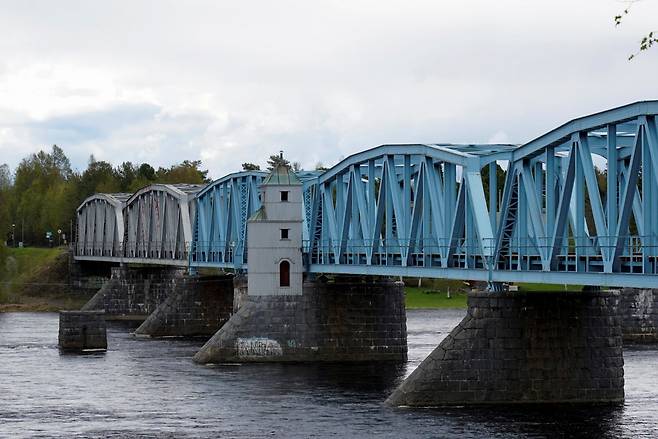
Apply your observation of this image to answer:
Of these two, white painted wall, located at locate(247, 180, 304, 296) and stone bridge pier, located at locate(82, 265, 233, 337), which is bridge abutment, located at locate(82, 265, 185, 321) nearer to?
stone bridge pier, located at locate(82, 265, 233, 337)

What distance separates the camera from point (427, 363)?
63938 millimetres

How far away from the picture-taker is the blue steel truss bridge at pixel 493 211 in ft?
183

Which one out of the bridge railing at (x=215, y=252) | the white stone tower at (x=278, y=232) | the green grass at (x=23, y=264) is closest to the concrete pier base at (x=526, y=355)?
the white stone tower at (x=278, y=232)

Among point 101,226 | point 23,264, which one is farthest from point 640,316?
point 23,264

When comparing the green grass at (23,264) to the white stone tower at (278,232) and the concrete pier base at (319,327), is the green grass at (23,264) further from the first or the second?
the concrete pier base at (319,327)

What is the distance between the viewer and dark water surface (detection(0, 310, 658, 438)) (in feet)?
198

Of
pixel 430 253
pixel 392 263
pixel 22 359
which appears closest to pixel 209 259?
pixel 22 359

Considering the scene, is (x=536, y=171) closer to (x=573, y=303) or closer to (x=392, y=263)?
(x=573, y=303)

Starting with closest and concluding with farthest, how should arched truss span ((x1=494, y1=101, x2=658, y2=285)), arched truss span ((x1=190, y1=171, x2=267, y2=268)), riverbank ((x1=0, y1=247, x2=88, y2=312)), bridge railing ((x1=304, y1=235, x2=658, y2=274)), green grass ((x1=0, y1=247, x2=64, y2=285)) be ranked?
1. arched truss span ((x1=494, y1=101, x2=658, y2=285))
2. bridge railing ((x1=304, y1=235, x2=658, y2=274))
3. arched truss span ((x1=190, y1=171, x2=267, y2=268))
4. riverbank ((x1=0, y1=247, x2=88, y2=312))
5. green grass ((x1=0, y1=247, x2=64, y2=285))

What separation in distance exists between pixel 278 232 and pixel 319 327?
7.35 m

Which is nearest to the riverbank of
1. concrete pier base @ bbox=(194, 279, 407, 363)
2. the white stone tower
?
the white stone tower

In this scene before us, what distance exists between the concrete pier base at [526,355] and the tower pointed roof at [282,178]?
106ft

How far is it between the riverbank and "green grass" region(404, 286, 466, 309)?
36.4 m

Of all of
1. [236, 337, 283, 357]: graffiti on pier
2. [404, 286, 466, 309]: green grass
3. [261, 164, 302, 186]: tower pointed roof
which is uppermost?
[261, 164, 302, 186]: tower pointed roof
